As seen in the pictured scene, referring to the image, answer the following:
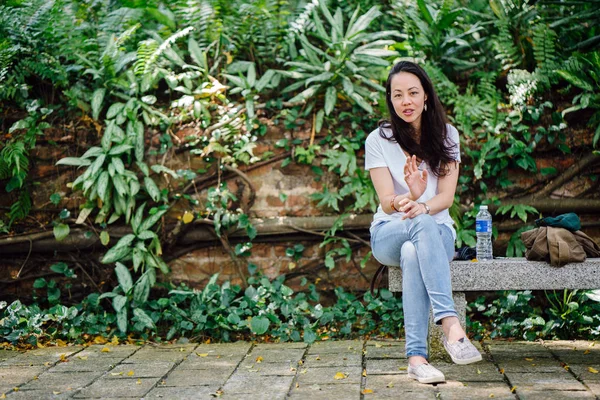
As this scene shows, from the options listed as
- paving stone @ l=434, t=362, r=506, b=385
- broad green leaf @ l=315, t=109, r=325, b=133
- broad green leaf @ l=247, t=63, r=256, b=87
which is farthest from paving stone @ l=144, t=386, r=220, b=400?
broad green leaf @ l=247, t=63, r=256, b=87

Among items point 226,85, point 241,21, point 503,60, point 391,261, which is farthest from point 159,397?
point 503,60

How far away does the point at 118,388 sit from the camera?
3055 mm

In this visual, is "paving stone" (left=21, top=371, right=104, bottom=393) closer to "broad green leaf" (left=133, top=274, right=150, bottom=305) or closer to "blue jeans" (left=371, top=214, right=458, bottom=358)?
"broad green leaf" (left=133, top=274, right=150, bottom=305)

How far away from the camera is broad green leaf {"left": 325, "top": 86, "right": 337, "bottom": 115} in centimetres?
464

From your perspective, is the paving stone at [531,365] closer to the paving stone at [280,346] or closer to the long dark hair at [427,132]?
the long dark hair at [427,132]

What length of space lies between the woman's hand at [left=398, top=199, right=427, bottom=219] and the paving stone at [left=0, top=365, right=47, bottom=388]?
79.2 inches

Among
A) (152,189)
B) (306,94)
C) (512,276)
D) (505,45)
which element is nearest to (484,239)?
(512,276)

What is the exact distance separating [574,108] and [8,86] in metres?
3.93

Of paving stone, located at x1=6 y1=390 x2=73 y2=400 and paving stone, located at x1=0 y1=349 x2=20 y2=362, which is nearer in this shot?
paving stone, located at x1=6 y1=390 x2=73 y2=400

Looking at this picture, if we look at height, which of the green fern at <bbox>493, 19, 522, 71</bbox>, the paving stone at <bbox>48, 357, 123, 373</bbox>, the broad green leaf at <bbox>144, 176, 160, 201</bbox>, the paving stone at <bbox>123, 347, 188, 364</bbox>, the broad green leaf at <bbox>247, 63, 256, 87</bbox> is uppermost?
the green fern at <bbox>493, 19, 522, 71</bbox>

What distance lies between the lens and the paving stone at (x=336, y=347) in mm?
3744

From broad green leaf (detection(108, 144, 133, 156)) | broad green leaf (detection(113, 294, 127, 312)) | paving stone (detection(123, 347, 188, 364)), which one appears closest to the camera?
paving stone (detection(123, 347, 188, 364))

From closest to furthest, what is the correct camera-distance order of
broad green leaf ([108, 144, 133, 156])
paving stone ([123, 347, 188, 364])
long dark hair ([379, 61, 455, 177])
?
long dark hair ([379, 61, 455, 177]) < paving stone ([123, 347, 188, 364]) < broad green leaf ([108, 144, 133, 156])

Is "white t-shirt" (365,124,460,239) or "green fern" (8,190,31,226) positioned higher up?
"white t-shirt" (365,124,460,239)
